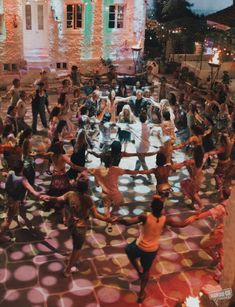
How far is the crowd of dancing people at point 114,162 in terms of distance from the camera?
6582 mm

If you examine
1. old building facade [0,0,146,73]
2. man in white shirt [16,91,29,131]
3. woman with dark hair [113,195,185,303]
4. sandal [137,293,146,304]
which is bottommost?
sandal [137,293,146,304]

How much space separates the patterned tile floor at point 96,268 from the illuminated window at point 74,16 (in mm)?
12441

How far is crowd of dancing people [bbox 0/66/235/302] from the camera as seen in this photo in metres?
6.58

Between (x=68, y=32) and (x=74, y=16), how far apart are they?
2.45ft

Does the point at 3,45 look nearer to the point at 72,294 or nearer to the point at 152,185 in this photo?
the point at 152,185

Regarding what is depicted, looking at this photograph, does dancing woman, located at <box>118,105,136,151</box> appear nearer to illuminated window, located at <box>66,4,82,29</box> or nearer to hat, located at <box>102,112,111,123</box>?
hat, located at <box>102,112,111,123</box>

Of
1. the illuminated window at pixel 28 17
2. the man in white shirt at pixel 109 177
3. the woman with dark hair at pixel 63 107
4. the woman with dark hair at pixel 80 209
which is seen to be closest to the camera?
the woman with dark hair at pixel 80 209

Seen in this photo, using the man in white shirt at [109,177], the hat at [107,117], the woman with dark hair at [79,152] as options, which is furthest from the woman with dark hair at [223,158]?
the hat at [107,117]

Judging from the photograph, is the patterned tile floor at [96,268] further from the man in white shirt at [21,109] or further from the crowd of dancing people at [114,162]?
the man in white shirt at [21,109]

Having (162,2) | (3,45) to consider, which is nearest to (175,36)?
(162,2)

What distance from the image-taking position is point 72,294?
6.84 metres

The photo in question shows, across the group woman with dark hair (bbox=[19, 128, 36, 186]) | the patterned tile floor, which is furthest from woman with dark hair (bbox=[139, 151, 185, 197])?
woman with dark hair (bbox=[19, 128, 36, 186])

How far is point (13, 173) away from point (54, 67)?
1348 centimetres

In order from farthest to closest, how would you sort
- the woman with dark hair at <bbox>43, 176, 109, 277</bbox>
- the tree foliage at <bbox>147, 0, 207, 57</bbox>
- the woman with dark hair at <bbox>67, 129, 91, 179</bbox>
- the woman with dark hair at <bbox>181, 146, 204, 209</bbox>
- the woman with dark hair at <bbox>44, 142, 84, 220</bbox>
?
the tree foliage at <bbox>147, 0, 207, 57</bbox> < the woman with dark hair at <bbox>67, 129, 91, 179</bbox> < the woman with dark hair at <bbox>181, 146, 204, 209</bbox> < the woman with dark hair at <bbox>44, 142, 84, 220</bbox> < the woman with dark hair at <bbox>43, 176, 109, 277</bbox>
